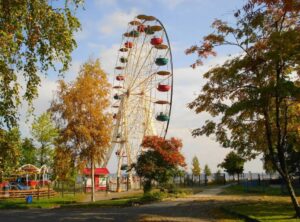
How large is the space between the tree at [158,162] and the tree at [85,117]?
3.43m

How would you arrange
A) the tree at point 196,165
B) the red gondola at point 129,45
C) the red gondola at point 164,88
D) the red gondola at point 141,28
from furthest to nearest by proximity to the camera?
the tree at point 196,165 → the red gondola at point 129,45 → the red gondola at point 141,28 → the red gondola at point 164,88

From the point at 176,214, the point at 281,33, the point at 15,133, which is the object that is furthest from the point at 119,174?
the point at 15,133

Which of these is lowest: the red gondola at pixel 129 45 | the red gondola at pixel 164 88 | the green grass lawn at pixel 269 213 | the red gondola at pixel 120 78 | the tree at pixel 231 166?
the green grass lawn at pixel 269 213

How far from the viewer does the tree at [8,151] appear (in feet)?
28.9

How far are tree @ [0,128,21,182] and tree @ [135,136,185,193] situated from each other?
945 inches

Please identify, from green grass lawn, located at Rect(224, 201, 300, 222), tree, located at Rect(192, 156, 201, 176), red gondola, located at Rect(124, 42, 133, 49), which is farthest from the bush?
tree, located at Rect(192, 156, 201, 176)

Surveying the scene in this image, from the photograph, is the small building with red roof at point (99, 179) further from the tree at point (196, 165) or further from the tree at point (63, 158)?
the tree at point (196, 165)

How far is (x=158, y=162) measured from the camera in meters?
33.7

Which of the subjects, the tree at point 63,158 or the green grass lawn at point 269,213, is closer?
the green grass lawn at point 269,213

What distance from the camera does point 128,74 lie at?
46.8 metres

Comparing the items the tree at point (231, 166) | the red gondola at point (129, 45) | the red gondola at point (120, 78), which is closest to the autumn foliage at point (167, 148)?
the red gondola at point (120, 78)

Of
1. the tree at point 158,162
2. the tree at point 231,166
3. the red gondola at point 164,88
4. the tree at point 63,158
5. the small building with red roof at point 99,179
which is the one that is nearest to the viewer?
the tree at point 158,162

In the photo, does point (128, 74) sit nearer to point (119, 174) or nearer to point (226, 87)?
point (119, 174)

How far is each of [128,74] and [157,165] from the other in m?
15.9
